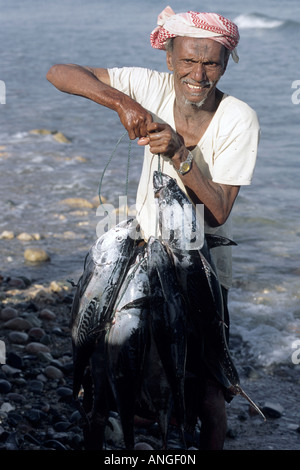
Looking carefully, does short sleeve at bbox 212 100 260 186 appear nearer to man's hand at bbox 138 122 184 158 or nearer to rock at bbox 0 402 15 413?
man's hand at bbox 138 122 184 158

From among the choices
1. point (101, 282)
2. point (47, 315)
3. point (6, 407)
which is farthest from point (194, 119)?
point (47, 315)

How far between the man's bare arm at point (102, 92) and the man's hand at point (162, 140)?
8cm

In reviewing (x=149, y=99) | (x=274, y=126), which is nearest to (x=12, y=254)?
(x=149, y=99)

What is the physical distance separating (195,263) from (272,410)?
238cm

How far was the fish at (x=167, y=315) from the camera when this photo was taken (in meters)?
3.26

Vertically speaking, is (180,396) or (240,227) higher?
(180,396)

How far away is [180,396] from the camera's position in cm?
334

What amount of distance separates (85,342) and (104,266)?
393 mm

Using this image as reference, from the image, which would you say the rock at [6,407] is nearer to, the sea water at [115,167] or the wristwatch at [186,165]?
the sea water at [115,167]

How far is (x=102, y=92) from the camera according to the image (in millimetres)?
3506

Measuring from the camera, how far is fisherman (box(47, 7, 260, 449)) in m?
3.34

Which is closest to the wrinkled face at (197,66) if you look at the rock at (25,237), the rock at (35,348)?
the rock at (35,348)

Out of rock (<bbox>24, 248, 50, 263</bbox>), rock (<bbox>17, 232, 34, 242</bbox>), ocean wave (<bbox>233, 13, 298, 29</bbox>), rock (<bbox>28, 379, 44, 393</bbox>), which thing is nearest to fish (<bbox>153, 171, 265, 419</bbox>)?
rock (<bbox>28, 379, 44, 393</bbox>)
